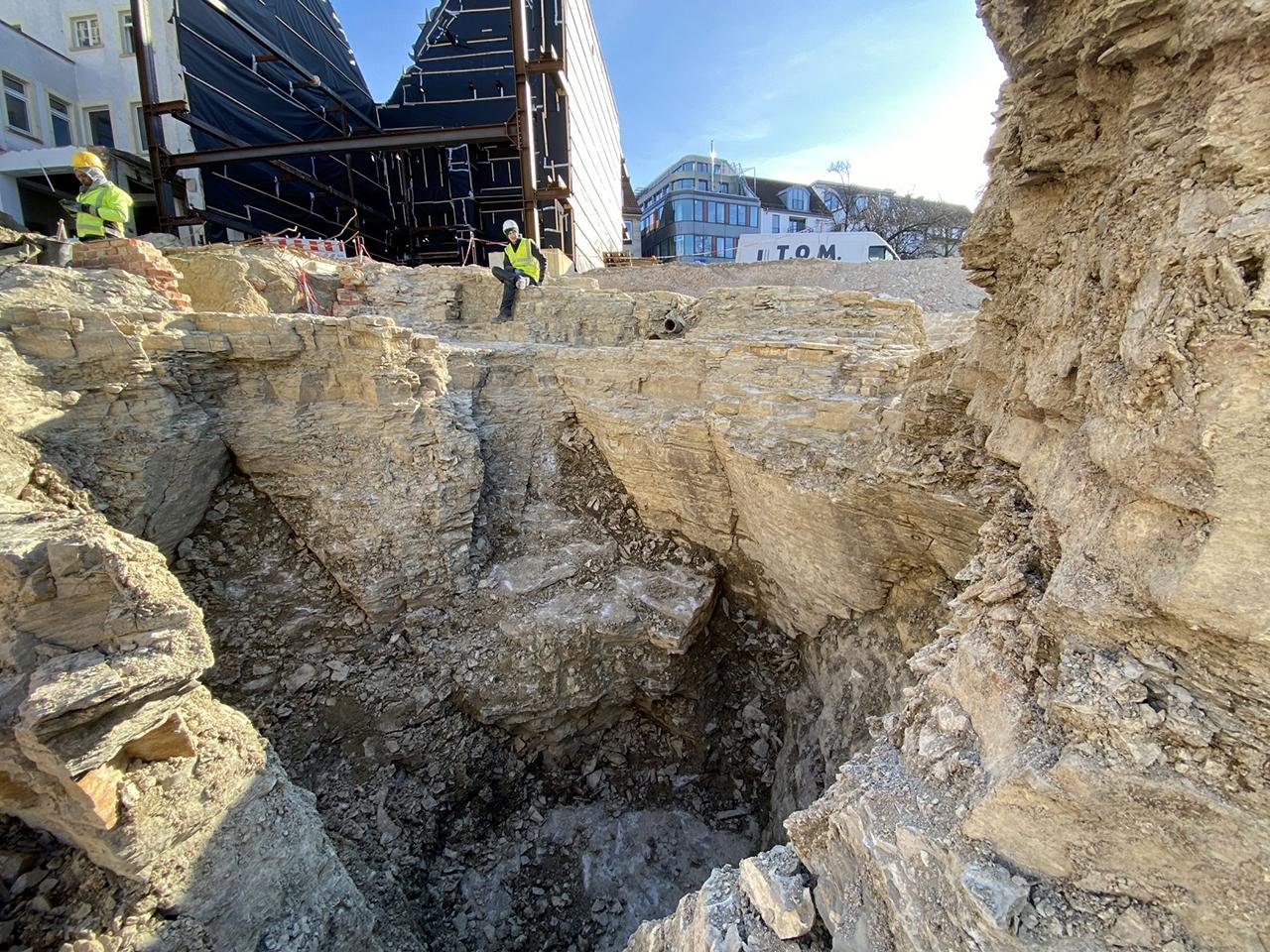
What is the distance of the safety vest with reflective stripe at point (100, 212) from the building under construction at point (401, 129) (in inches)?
280

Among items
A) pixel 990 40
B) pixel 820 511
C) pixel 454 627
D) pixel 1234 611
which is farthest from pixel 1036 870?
pixel 454 627

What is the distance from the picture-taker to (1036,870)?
2014 millimetres

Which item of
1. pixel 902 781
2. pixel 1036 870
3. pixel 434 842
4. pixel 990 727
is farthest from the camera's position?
pixel 434 842

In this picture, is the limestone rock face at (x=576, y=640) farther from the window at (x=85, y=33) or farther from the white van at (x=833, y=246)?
the window at (x=85, y=33)

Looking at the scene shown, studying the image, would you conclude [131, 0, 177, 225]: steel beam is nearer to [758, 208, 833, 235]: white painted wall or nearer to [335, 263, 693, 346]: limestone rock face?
[335, 263, 693, 346]: limestone rock face

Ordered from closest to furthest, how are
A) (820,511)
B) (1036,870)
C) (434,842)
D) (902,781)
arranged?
(1036,870)
(902,781)
(820,511)
(434,842)

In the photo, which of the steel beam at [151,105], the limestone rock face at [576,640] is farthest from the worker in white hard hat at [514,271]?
the steel beam at [151,105]

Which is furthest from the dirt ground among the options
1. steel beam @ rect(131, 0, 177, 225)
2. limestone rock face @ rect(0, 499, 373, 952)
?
limestone rock face @ rect(0, 499, 373, 952)

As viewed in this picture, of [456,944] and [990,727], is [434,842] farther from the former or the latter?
[990,727]

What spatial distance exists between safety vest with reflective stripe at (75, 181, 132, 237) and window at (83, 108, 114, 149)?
12.1 metres

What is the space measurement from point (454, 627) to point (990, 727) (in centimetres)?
551

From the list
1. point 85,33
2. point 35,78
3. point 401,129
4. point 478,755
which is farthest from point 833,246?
point 35,78

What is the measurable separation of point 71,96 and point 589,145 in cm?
1426

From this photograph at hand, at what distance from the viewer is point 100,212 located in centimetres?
721
